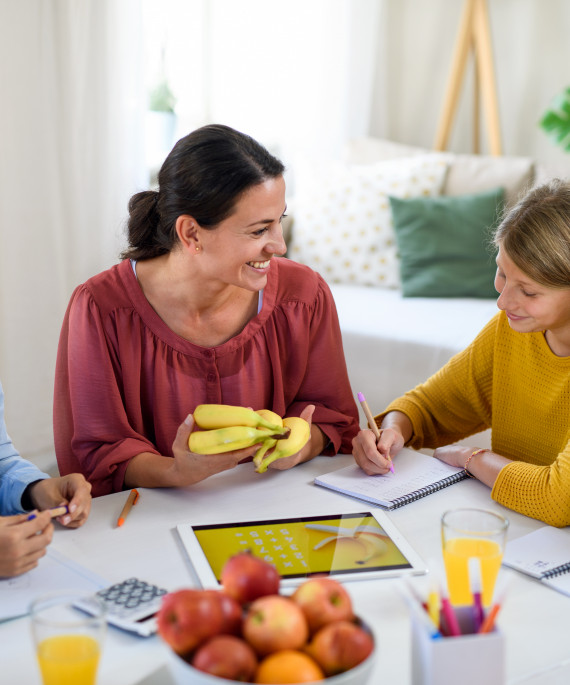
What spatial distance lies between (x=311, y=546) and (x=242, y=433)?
204 mm

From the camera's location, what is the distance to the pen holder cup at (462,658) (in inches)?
29.7

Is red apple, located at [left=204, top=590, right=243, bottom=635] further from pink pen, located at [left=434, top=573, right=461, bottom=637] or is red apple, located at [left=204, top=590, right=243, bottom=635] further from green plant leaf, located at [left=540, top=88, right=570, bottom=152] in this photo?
green plant leaf, located at [left=540, top=88, right=570, bottom=152]

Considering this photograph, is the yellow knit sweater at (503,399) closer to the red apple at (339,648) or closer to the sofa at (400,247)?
the red apple at (339,648)

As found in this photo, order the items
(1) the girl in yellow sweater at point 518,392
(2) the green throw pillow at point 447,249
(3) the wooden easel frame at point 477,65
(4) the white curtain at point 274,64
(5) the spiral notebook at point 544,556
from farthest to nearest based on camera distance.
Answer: (3) the wooden easel frame at point 477,65 < (4) the white curtain at point 274,64 < (2) the green throw pillow at point 447,249 < (1) the girl in yellow sweater at point 518,392 < (5) the spiral notebook at point 544,556

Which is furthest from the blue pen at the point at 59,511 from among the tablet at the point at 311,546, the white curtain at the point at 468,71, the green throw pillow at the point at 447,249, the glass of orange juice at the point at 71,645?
the white curtain at the point at 468,71

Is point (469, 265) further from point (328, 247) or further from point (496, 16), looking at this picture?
point (496, 16)

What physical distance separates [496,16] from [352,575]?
382 centimetres

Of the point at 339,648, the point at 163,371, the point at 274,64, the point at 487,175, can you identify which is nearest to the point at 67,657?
the point at 339,648

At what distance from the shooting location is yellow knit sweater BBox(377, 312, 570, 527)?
5.41 feet

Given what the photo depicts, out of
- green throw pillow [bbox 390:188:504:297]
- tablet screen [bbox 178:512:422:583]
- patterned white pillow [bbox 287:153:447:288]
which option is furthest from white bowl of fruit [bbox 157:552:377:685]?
patterned white pillow [bbox 287:153:447:288]

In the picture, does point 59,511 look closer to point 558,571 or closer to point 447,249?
point 558,571

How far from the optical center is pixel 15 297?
285cm

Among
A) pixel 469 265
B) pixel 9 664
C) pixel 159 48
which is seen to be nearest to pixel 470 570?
pixel 9 664

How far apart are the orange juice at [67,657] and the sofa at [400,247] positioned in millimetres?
2170
